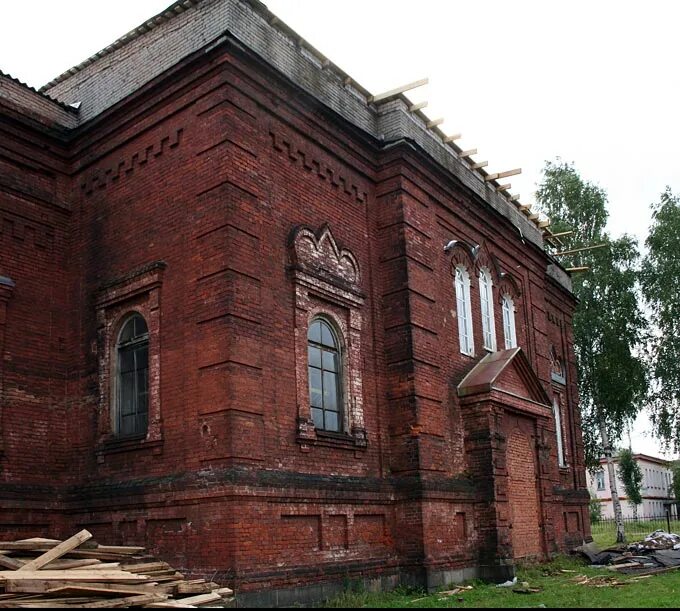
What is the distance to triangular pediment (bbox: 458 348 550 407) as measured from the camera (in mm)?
14406

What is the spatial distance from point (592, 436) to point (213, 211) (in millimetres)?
21135

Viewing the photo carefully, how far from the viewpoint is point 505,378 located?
15.0 metres

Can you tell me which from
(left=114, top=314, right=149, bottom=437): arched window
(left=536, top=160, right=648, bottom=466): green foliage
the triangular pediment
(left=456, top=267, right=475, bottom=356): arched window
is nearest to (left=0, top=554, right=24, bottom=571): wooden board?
(left=114, top=314, right=149, bottom=437): arched window

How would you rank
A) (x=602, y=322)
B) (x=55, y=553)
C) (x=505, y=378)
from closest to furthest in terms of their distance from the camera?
(x=55, y=553) → (x=505, y=378) → (x=602, y=322)

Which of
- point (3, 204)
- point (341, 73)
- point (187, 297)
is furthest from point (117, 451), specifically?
point (341, 73)

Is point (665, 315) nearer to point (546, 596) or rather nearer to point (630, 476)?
point (546, 596)

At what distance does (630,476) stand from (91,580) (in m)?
48.2

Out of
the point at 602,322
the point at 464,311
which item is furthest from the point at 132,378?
the point at 602,322

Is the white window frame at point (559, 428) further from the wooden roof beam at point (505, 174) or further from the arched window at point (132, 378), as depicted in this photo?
the arched window at point (132, 378)

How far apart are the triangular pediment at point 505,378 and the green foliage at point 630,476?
36.9m

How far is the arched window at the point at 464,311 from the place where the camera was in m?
15.4

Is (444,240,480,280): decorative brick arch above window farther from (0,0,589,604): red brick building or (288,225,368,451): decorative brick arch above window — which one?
(288,225,368,451): decorative brick arch above window

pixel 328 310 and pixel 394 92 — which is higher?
pixel 394 92

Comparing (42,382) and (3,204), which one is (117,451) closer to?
(42,382)
